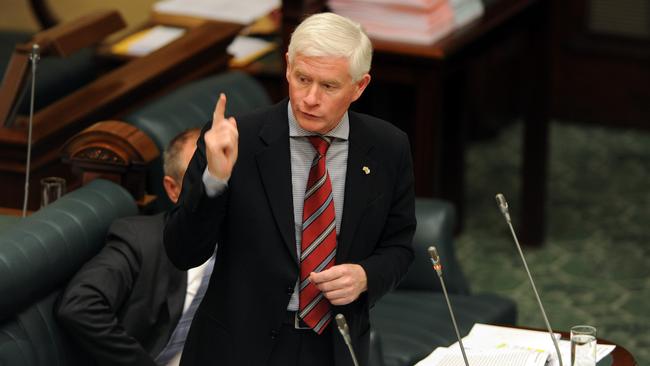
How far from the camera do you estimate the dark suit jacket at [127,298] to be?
327 cm

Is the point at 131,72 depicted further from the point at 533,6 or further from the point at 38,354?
the point at 533,6

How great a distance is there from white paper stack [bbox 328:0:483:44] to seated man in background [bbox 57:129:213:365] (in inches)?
62.8

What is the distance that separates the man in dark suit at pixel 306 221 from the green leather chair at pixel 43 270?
549 mm

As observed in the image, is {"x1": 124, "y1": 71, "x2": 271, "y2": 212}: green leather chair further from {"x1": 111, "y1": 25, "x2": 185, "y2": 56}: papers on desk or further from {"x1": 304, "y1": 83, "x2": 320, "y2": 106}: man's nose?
{"x1": 304, "y1": 83, "x2": 320, "y2": 106}: man's nose

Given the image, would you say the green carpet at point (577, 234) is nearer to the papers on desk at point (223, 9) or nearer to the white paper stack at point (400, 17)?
the white paper stack at point (400, 17)

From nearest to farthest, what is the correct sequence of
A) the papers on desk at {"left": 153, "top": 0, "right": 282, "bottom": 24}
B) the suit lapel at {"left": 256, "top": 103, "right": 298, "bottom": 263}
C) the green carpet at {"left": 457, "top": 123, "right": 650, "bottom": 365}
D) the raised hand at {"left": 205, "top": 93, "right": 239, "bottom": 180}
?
the raised hand at {"left": 205, "top": 93, "right": 239, "bottom": 180} → the suit lapel at {"left": 256, "top": 103, "right": 298, "bottom": 263} → the green carpet at {"left": 457, "top": 123, "right": 650, "bottom": 365} → the papers on desk at {"left": 153, "top": 0, "right": 282, "bottom": 24}

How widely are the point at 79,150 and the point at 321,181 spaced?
130cm

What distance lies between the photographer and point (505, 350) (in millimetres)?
3102

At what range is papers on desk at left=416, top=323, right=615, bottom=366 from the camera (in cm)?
303

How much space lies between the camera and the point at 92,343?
329 centimetres

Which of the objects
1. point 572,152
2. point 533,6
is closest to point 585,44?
point 572,152

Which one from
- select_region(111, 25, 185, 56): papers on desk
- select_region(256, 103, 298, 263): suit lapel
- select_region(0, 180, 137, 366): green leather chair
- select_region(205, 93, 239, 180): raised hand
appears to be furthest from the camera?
select_region(111, 25, 185, 56): papers on desk

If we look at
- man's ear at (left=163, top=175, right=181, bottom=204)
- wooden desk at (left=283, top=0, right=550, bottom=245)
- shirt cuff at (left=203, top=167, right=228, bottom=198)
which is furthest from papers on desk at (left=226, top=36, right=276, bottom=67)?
shirt cuff at (left=203, top=167, right=228, bottom=198)

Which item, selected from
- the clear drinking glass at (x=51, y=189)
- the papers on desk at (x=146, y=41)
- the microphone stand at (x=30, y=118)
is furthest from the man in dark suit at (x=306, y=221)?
the papers on desk at (x=146, y=41)
